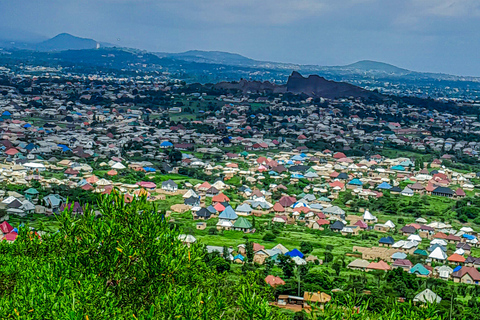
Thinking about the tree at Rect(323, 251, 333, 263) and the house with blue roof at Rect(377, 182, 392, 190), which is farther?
the house with blue roof at Rect(377, 182, 392, 190)

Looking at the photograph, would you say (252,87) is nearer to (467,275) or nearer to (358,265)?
(358,265)

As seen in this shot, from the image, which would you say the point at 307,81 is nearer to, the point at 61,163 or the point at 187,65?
the point at 61,163

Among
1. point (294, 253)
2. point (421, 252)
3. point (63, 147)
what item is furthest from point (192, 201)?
point (63, 147)

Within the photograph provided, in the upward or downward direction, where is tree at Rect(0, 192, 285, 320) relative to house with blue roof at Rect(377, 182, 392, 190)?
upward

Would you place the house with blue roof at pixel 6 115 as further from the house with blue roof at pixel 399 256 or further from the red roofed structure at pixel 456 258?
the red roofed structure at pixel 456 258

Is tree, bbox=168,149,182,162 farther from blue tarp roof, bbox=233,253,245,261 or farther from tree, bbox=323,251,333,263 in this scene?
tree, bbox=323,251,333,263

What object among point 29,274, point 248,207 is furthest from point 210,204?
point 29,274

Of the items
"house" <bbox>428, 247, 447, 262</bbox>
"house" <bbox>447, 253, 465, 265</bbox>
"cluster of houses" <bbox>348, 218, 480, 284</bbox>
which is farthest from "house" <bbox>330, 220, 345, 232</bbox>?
"house" <bbox>447, 253, 465, 265</bbox>
